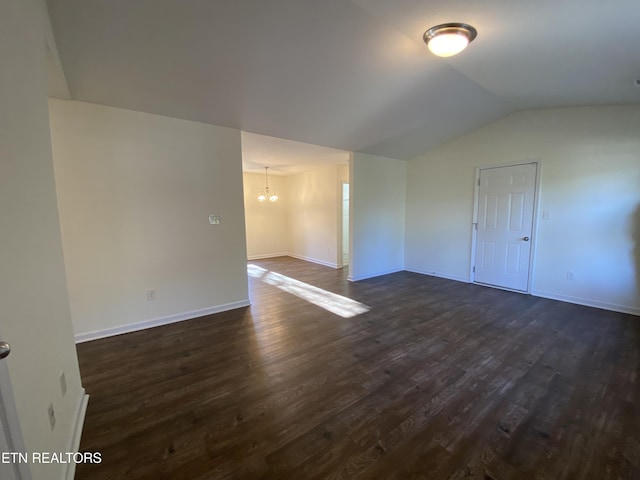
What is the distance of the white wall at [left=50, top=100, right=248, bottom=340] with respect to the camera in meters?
2.80

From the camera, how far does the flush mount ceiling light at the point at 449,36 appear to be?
2.18m

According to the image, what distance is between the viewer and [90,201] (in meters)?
2.85

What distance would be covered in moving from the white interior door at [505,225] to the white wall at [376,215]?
1564 mm

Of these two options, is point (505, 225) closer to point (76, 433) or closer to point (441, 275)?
point (441, 275)

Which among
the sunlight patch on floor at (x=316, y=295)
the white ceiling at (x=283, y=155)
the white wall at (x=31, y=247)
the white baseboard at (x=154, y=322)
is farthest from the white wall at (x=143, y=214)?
the white wall at (x=31, y=247)

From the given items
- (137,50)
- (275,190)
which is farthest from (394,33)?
(275,190)

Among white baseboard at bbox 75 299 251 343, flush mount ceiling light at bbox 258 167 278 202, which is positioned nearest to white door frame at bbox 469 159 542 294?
white baseboard at bbox 75 299 251 343

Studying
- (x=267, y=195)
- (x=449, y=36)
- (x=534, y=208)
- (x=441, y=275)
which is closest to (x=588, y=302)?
(x=534, y=208)

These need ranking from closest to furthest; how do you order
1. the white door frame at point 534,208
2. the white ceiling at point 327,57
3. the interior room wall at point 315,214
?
1. the white ceiling at point 327,57
2. the white door frame at point 534,208
3. the interior room wall at point 315,214

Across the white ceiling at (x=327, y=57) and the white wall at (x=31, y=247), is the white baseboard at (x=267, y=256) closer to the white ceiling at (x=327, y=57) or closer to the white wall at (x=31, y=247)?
the white ceiling at (x=327, y=57)

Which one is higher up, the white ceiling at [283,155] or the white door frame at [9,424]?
the white ceiling at [283,155]

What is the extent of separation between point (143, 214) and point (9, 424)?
2707 millimetres

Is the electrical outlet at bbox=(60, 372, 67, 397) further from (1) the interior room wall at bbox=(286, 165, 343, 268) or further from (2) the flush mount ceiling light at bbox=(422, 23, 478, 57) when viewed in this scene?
(1) the interior room wall at bbox=(286, 165, 343, 268)

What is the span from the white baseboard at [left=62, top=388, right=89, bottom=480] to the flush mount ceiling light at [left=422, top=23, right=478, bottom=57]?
3.64 m
